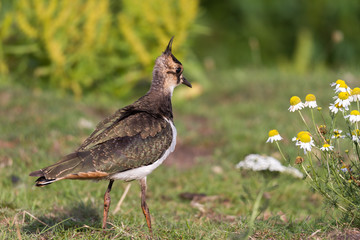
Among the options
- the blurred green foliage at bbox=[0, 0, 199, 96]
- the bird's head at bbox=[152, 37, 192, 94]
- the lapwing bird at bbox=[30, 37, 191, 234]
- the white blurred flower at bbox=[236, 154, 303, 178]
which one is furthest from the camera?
the blurred green foliage at bbox=[0, 0, 199, 96]

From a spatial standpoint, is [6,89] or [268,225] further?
[6,89]

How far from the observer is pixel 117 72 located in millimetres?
9172

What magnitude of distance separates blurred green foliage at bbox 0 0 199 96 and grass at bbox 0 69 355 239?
43 centimetres

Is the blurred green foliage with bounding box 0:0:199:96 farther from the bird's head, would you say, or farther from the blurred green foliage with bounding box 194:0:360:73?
the bird's head

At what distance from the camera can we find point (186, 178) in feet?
19.6

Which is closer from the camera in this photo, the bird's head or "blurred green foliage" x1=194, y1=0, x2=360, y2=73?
the bird's head

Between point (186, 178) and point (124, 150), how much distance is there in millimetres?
2304

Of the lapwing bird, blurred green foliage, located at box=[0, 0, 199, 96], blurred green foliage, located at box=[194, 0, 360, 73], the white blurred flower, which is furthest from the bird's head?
blurred green foliage, located at box=[194, 0, 360, 73]

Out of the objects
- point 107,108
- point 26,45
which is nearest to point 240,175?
point 107,108

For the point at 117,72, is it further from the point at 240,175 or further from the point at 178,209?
the point at 178,209

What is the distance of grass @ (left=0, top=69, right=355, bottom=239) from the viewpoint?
3807 millimetres

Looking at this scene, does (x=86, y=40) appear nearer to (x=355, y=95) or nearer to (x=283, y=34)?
(x=283, y=34)

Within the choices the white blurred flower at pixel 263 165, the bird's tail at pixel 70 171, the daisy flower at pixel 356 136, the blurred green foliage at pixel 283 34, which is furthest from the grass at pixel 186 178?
the blurred green foliage at pixel 283 34

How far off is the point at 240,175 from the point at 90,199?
75.4 inches
